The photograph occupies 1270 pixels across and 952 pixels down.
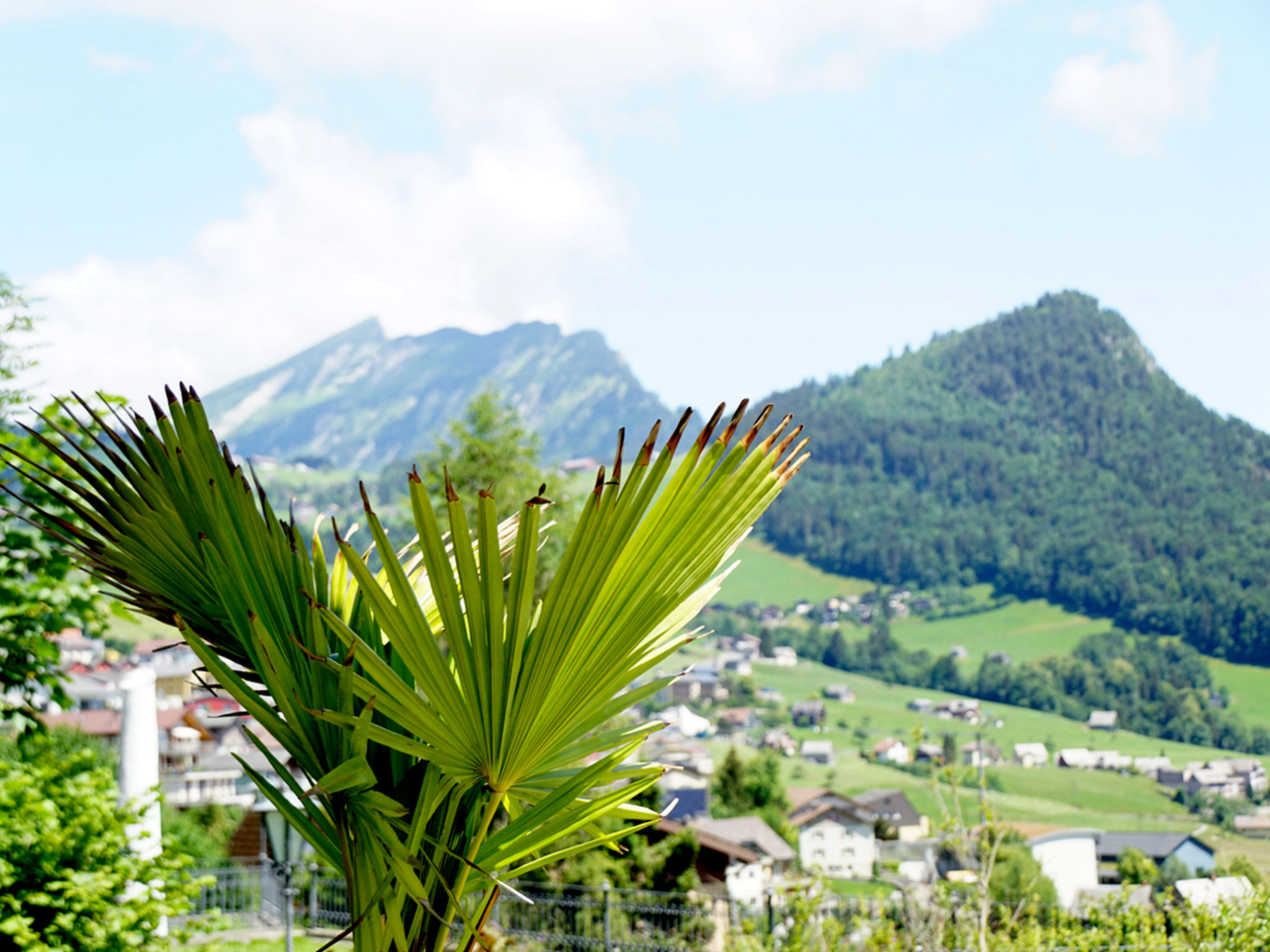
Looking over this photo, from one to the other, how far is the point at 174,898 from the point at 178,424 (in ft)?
9.36

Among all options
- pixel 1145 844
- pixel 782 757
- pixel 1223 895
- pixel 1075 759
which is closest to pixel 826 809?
pixel 1145 844

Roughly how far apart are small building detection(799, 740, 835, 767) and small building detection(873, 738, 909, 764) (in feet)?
12.6

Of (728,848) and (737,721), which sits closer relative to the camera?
(728,848)

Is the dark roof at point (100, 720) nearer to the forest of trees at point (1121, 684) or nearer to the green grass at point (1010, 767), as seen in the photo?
the green grass at point (1010, 767)

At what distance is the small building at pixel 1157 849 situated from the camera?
44866 mm

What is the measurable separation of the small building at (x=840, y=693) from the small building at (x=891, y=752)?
60.0ft

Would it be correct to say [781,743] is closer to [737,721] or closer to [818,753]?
[818,753]

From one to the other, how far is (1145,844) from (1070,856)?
3902 millimetres

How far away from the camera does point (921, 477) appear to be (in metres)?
140

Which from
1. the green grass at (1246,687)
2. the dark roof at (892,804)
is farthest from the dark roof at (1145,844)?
the green grass at (1246,687)

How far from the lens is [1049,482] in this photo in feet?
434

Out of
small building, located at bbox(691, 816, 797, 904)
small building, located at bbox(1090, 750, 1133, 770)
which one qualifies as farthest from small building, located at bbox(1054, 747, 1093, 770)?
small building, located at bbox(691, 816, 797, 904)

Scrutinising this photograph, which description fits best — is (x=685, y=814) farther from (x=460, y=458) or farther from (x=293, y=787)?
(x=293, y=787)

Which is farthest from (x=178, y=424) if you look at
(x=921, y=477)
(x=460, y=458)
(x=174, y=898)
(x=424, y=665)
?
(x=921, y=477)
